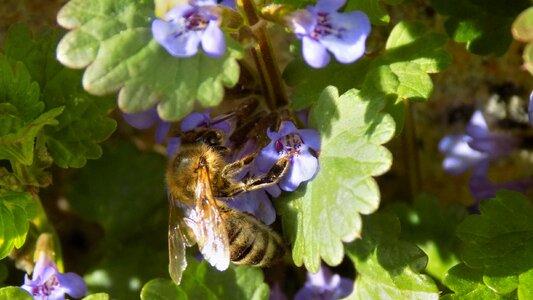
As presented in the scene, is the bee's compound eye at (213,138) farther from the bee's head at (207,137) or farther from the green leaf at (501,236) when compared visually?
the green leaf at (501,236)

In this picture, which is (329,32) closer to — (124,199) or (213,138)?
(213,138)

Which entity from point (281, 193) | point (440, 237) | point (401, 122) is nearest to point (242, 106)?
point (281, 193)

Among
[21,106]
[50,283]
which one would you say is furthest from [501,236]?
[21,106]

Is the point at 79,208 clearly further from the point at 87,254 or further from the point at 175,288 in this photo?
the point at 175,288

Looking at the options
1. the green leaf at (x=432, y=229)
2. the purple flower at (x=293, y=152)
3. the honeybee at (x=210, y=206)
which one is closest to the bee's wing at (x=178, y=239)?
the honeybee at (x=210, y=206)

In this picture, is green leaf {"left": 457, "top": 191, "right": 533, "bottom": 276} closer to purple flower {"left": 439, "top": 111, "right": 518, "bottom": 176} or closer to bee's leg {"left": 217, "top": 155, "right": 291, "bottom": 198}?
purple flower {"left": 439, "top": 111, "right": 518, "bottom": 176}

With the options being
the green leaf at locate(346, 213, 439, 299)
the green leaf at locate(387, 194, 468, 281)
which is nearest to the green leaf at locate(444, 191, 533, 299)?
the green leaf at locate(346, 213, 439, 299)

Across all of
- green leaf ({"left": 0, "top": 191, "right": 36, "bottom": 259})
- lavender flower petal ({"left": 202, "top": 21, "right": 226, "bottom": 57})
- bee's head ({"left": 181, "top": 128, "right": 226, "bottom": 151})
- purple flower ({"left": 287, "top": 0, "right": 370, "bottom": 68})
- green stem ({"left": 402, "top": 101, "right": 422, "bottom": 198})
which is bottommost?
green stem ({"left": 402, "top": 101, "right": 422, "bottom": 198})
